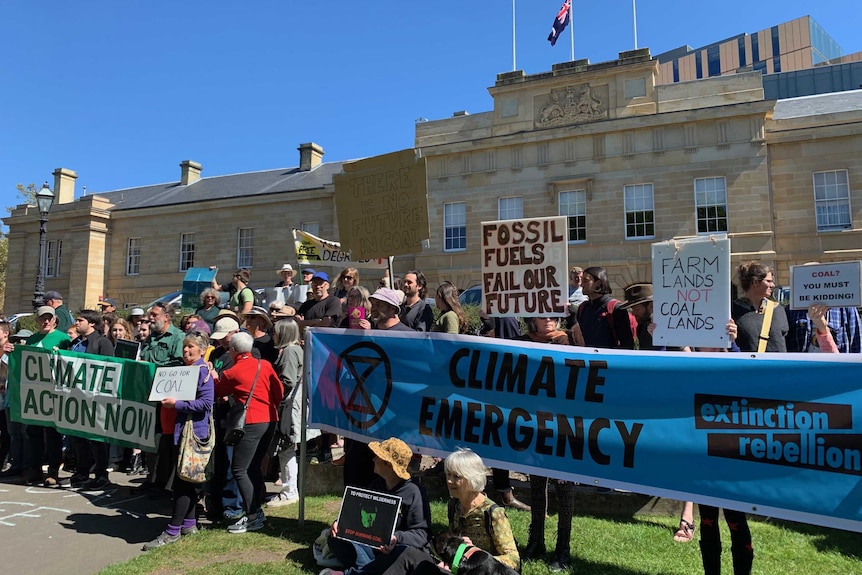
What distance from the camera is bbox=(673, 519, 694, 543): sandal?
4719 mm

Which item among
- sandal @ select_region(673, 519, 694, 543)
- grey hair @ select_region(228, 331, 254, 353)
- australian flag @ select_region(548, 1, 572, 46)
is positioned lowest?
sandal @ select_region(673, 519, 694, 543)

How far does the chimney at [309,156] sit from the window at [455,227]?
12.4 m

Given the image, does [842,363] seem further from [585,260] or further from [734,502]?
[585,260]

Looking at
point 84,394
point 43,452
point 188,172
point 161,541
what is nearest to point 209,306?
point 84,394

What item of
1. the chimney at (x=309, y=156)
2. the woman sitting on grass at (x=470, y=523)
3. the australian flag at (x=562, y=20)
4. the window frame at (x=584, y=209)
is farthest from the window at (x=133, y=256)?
the woman sitting on grass at (x=470, y=523)

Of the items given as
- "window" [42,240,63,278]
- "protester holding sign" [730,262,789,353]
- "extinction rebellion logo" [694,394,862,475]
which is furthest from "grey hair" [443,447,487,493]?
"window" [42,240,63,278]

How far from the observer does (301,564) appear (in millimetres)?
4543

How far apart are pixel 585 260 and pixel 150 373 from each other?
67.8 feet

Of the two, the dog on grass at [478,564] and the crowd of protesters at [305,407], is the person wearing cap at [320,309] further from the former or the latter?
the dog on grass at [478,564]

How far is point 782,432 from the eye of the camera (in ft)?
11.5

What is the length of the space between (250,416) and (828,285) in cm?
548

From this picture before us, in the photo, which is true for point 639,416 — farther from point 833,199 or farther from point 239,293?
point 833,199

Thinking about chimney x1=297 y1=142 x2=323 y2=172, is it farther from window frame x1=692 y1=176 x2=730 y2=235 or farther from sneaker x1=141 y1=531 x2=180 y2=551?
sneaker x1=141 y1=531 x2=180 y2=551

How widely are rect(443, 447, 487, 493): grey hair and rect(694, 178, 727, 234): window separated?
22579 millimetres
